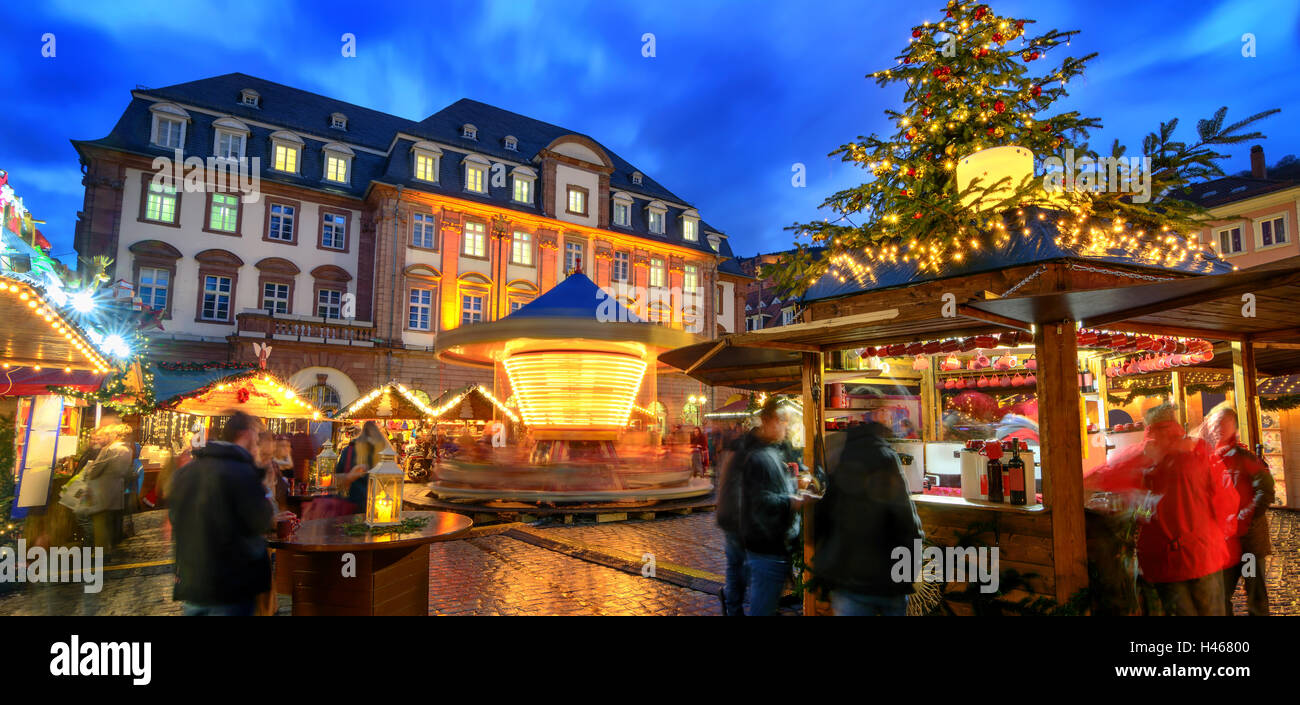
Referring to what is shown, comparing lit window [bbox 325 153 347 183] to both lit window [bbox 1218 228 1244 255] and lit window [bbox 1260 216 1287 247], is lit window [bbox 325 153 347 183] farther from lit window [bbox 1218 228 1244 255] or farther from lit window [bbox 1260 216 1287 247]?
lit window [bbox 1260 216 1287 247]

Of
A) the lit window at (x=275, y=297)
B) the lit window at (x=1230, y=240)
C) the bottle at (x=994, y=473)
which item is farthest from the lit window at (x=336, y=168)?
the lit window at (x=1230, y=240)

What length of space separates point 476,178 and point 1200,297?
32.0 meters

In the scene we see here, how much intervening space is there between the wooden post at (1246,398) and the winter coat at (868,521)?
14.0 feet

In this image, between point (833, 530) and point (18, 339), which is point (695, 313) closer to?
point (18, 339)

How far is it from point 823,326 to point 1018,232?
166 centimetres

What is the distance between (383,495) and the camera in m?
4.86

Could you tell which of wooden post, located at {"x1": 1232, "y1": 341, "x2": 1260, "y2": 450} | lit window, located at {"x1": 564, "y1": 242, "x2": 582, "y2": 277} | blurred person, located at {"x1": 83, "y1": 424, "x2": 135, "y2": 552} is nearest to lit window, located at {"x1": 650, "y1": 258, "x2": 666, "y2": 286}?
lit window, located at {"x1": 564, "y1": 242, "x2": 582, "y2": 277}

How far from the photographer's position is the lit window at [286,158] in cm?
2873

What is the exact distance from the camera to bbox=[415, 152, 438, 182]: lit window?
30484 mm

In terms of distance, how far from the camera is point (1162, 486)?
4312mm

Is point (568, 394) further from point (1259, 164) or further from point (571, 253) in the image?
point (1259, 164)

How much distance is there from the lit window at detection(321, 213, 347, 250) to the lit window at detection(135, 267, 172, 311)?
6.09 meters
